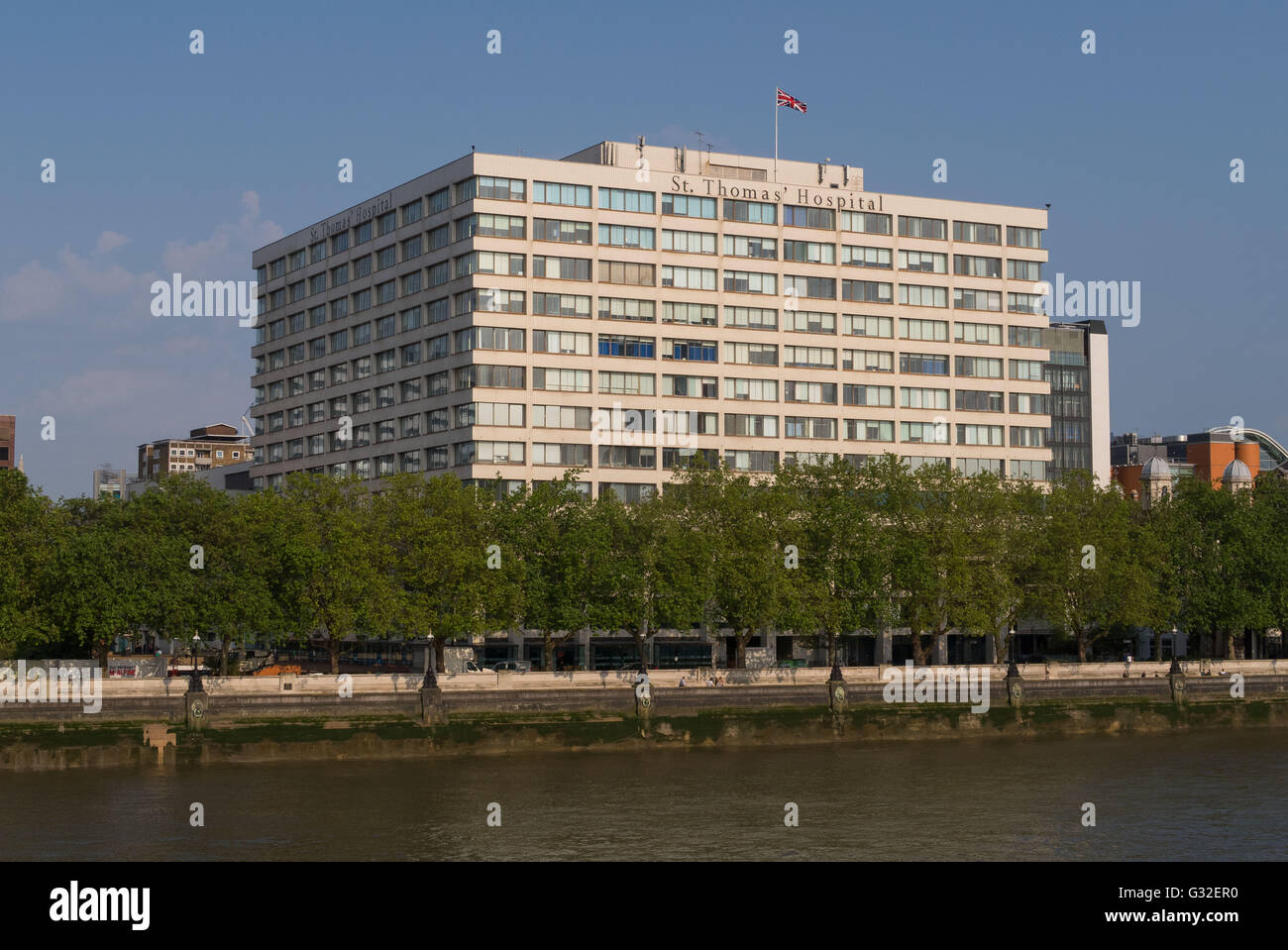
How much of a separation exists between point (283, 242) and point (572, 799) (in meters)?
106

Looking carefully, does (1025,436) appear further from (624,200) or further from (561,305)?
(561,305)

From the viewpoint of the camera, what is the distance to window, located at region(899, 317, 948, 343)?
142 metres

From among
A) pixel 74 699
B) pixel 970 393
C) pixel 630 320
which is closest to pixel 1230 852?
pixel 74 699

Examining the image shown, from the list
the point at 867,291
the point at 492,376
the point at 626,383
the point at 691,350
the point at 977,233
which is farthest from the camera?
the point at 977,233

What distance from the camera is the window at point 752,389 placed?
443 feet

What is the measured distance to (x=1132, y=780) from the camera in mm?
72062

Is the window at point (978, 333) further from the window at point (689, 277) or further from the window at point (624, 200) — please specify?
the window at point (624, 200)

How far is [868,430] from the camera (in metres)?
140

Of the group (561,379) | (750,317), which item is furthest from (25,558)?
(750,317)

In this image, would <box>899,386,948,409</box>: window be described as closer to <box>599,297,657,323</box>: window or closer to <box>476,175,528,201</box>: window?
<box>599,297,657,323</box>: window

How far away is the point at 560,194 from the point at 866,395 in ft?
111

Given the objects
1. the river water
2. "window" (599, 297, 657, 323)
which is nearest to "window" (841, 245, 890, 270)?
"window" (599, 297, 657, 323)
